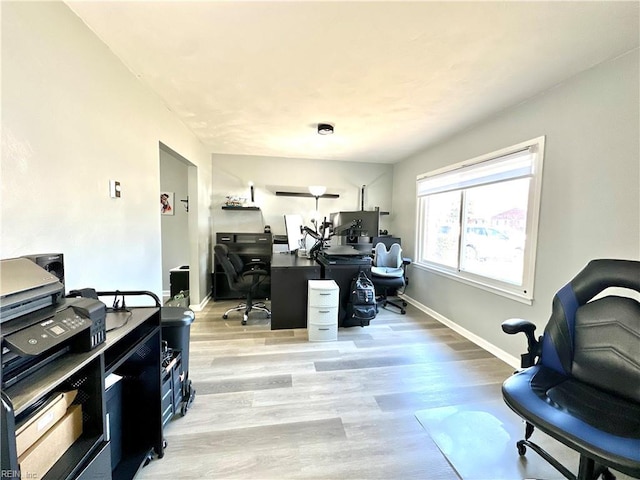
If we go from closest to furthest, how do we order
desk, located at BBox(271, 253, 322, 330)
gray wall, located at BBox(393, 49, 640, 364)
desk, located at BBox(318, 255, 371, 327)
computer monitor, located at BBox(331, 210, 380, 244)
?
Answer: gray wall, located at BBox(393, 49, 640, 364) → desk, located at BBox(271, 253, 322, 330) → desk, located at BBox(318, 255, 371, 327) → computer monitor, located at BBox(331, 210, 380, 244)

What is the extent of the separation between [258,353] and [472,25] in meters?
2.95

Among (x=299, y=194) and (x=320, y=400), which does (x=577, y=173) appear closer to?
(x=320, y=400)

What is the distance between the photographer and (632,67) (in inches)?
62.7

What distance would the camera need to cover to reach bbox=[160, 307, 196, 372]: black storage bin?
1704mm

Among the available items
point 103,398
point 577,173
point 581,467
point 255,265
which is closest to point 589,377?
point 581,467

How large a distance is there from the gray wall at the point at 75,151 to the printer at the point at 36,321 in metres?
0.34

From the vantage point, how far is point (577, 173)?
1899 millimetres

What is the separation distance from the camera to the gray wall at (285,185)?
4.41 metres

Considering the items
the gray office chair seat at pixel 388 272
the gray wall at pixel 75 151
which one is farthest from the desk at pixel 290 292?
the gray wall at pixel 75 151

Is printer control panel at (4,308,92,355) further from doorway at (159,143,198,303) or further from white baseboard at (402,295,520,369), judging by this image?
doorway at (159,143,198,303)

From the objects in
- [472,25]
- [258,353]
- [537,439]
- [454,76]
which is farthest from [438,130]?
[258,353]

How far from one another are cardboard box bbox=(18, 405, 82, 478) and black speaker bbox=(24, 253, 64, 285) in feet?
1.89

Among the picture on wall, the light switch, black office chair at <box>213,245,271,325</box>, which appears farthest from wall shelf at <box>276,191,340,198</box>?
the light switch

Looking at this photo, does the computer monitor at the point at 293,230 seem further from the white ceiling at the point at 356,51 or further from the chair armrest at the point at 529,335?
the chair armrest at the point at 529,335
